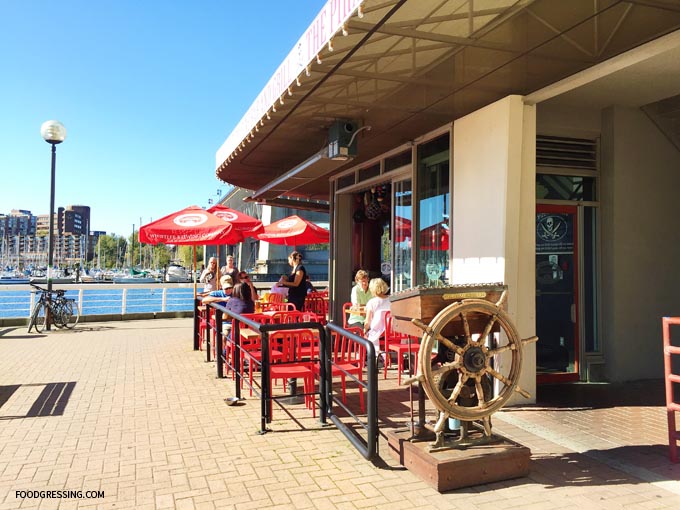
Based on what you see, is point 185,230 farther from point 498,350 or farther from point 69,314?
point 498,350

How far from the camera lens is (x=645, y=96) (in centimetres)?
588

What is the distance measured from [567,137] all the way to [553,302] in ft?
6.58

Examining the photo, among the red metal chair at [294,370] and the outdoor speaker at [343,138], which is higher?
the outdoor speaker at [343,138]

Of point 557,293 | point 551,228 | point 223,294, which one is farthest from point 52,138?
point 557,293

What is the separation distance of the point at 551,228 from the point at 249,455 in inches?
173

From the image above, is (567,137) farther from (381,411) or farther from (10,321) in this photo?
(10,321)

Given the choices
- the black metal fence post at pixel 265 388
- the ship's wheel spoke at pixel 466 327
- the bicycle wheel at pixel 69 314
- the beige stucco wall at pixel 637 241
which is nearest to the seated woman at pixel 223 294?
the black metal fence post at pixel 265 388

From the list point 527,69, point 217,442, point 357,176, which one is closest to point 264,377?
point 217,442

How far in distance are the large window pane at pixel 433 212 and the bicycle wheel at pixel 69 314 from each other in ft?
27.3

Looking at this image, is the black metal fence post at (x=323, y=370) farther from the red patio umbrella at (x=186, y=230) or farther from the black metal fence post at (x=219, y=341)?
the red patio umbrella at (x=186, y=230)

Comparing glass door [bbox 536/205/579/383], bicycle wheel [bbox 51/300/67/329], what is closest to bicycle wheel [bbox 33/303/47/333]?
bicycle wheel [bbox 51/300/67/329]

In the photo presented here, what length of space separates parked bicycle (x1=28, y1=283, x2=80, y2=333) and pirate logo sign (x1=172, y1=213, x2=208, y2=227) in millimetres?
4427

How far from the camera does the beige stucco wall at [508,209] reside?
17.0 ft
